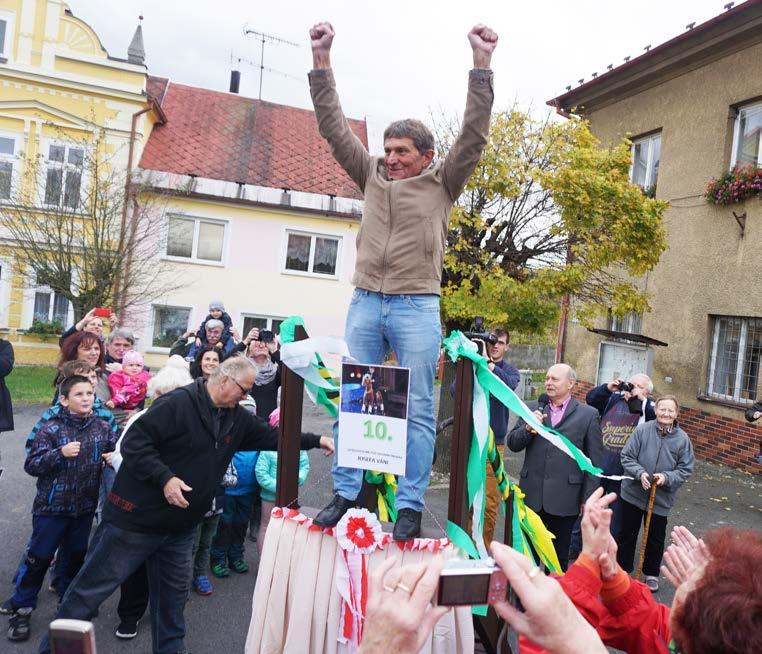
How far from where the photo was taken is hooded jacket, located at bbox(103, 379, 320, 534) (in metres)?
3.35

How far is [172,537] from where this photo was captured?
139 inches

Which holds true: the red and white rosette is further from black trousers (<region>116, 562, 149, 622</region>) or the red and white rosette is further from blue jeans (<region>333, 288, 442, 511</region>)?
black trousers (<region>116, 562, 149, 622</region>)

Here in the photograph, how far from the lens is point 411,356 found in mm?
2885

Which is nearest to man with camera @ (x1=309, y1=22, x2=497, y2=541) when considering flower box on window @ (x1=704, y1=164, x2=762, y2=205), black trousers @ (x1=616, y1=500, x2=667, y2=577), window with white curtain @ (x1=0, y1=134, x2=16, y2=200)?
black trousers @ (x1=616, y1=500, x2=667, y2=577)

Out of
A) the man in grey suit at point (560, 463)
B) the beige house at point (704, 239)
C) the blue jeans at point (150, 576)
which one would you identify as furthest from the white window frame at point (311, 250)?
the blue jeans at point (150, 576)

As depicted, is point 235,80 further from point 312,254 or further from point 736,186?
point 736,186

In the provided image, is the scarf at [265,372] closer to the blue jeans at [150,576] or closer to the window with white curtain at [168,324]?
the blue jeans at [150,576]

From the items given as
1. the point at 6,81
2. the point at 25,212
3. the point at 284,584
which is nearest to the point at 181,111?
the point at 6,81

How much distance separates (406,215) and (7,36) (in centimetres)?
1889

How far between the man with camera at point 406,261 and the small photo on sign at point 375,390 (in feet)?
0.47

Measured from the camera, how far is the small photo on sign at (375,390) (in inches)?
107

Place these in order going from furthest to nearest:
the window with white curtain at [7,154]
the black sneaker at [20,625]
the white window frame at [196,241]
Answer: the white window frame at [196,241], the window with white curtain at [7,154], the black sneaker at [20,625]

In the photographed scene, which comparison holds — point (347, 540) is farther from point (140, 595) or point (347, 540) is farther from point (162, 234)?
point (162, 234)

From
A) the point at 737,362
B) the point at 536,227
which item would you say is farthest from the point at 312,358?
the point at 737,362
